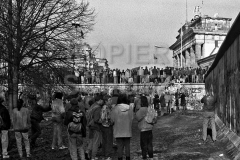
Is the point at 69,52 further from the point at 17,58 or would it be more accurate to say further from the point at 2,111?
the point at 2,111

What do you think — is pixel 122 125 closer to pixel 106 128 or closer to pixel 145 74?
pixel 106 128

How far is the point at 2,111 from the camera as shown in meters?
10.4

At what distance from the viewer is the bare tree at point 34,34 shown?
47.8 ft

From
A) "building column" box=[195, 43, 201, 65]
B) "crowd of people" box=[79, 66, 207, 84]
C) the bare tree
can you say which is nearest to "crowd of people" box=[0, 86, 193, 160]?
the bare tree

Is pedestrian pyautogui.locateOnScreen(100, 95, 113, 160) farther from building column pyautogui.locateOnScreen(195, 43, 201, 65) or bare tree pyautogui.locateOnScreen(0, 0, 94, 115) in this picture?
building column pyautogui.locateOnScreen(195, 43, 201, 65)

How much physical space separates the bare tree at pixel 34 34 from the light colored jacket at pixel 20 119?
4.41 meters

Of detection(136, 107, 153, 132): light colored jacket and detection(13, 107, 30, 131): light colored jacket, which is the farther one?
detection(13, 107, 30, 131): light colored jacket

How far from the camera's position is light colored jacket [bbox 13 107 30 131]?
10.5 meters

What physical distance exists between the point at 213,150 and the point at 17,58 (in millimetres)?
8454


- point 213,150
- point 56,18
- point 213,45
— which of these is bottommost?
point 213,150

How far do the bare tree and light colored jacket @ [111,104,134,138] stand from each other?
6.93m

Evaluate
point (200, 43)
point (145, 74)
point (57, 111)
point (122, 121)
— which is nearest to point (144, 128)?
point (122, 121)

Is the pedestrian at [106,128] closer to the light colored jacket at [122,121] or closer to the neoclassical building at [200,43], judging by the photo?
the light colored jacket at [122,121]

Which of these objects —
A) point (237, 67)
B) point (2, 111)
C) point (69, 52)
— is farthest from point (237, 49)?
point (69, 52)
